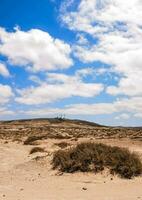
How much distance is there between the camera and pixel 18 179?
20.0m

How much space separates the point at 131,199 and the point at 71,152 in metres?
8.70

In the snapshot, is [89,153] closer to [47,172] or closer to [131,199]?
[47,172]

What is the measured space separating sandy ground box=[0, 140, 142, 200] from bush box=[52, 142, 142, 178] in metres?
0.49

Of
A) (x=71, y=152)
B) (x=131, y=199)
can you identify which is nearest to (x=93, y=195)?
(x=131, y=199)

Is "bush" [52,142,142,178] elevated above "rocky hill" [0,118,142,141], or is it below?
below

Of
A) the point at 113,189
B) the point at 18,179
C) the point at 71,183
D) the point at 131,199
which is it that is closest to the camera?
the point at 131,199

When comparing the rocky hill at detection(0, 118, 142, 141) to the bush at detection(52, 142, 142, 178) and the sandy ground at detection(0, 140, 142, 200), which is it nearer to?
the bush at detection(52, 142, 142, 178)

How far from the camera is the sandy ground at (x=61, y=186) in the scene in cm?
1513

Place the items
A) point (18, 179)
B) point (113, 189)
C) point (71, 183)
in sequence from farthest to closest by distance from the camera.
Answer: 1. point (18, 179)
2. point (71, 183)
3. point (113, 189)

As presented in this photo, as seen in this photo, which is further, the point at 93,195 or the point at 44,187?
the point at 44,187

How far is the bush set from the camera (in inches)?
775

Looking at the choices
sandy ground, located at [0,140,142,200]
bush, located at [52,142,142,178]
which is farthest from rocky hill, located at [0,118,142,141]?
sandy ground, located at [0,140,142,200]

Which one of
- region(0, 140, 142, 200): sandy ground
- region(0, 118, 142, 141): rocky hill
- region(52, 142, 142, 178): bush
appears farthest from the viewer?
region(0, 118, 142, 141): rocky hill

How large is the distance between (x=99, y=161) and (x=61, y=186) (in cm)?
368
